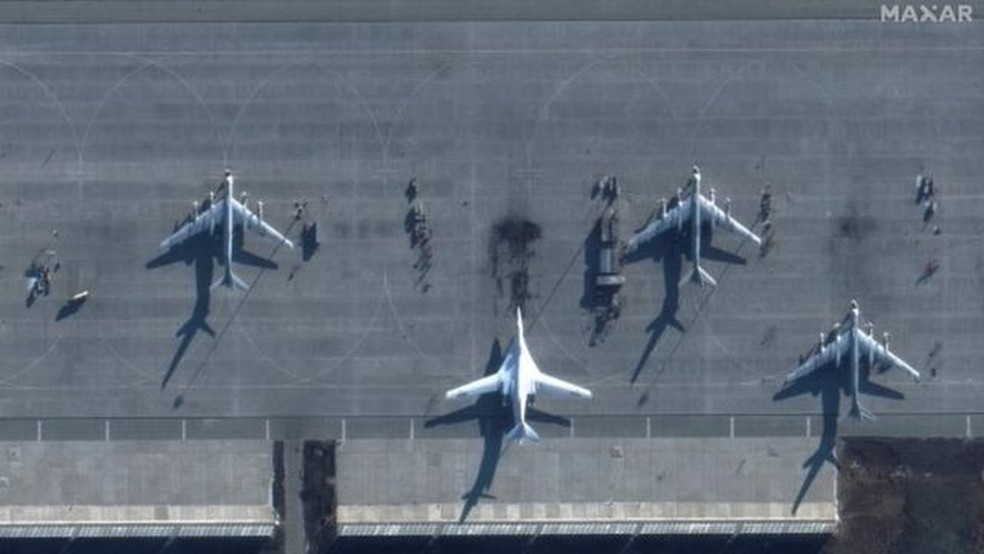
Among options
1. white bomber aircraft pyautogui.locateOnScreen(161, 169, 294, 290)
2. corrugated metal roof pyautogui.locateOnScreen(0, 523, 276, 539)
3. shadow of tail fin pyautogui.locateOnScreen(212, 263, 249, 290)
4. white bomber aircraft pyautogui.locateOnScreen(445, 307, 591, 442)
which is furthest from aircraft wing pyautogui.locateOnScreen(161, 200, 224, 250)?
white bomber aircraft pyautogui.locateOnScreen(445, 307, 591, 442)

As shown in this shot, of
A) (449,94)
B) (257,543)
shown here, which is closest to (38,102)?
(449,94)

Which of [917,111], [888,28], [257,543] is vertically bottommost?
[257,543]

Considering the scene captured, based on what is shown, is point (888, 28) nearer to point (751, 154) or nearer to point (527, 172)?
point (751, 154)

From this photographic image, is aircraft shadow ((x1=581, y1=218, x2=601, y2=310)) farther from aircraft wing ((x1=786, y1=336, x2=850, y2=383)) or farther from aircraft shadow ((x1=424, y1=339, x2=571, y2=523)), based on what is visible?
aircraft wing ((x1=786, y1=336, x2=850, y2=383))

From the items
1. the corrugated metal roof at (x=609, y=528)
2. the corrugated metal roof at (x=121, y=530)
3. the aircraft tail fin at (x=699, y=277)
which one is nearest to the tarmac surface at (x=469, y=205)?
the aircraft tail fin at (x=699, y=277)

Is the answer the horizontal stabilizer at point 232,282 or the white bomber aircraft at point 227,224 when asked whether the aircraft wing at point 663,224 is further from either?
the horizontal stabilizer at point 232,282

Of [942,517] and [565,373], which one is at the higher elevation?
[565,373]

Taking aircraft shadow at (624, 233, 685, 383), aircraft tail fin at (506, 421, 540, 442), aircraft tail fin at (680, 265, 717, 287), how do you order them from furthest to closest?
aircraft shadow at (624, 233, 685, 383)
aircraft tail fin at (680, 265, 717, 287)
aircraft tail fin at (506, 421, 540, 442)
